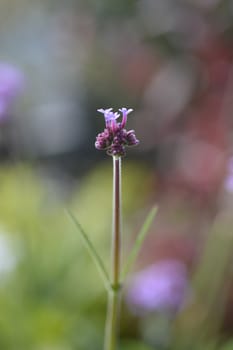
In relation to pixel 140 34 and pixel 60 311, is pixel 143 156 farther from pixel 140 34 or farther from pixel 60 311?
pixel 60 311

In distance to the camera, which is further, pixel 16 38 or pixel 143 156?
pixel 16 38

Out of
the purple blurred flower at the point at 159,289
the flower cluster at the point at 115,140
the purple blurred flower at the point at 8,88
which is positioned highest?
the purple blurred flower at the point at 8,88

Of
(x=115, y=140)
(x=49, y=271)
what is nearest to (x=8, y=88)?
(x=49, y=271)

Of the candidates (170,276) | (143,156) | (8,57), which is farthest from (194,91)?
(170,276)

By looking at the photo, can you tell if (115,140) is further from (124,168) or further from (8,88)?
(124,168)

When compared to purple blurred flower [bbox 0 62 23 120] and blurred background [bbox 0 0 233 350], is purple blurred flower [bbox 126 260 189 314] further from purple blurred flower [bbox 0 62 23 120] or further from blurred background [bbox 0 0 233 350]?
purple blurred flower [bbox 0 62 23 120]

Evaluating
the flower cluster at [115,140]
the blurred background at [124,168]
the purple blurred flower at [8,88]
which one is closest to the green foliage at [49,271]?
the blurred background at [124,168]

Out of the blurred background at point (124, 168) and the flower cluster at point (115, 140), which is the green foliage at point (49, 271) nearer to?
the blurred background at point (124, 168)

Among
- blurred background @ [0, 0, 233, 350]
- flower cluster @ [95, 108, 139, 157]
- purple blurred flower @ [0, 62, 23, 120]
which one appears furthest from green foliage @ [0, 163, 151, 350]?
flower cluster @ [95, 108, 139, 157]

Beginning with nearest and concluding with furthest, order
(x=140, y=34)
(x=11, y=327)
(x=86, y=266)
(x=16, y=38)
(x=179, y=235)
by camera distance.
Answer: (x=11, y=327)
(x=86, y=266)
(x=179, y=235)
(x=140, y=34)
(x=16, y=38)
